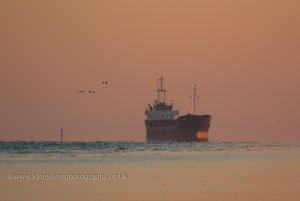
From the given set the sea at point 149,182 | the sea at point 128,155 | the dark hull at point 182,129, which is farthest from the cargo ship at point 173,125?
the sea at point 149,182

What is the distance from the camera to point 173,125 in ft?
509

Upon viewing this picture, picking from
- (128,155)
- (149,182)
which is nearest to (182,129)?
(128,155)

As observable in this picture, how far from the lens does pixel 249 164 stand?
5131 cm

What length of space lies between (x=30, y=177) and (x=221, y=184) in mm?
8861

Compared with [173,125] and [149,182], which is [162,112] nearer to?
[173,125]

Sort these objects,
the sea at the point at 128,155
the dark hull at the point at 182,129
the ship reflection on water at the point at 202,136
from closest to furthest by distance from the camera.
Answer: the sea at the point at 128,155
the dark hull at the point at 182,129
the ship reflection on water at the point at 202,136

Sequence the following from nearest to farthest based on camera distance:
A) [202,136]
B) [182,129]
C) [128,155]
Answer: [128,155] → [182,129] → [202,136]

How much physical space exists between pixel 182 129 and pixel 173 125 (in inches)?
71.5

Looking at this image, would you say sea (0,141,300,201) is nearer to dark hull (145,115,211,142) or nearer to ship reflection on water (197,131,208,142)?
dark hull (145,115,211,142)

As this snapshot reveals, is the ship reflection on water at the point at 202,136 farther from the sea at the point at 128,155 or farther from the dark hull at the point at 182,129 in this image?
the sea at the point at 128,155

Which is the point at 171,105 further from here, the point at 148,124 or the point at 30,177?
the point at 30,177

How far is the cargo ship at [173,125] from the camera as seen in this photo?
15462cm

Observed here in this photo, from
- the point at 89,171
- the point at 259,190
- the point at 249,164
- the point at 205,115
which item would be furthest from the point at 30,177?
the point at 205,115

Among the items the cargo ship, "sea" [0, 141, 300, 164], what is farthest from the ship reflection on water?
"sea" [0, 141, 300, 164]
